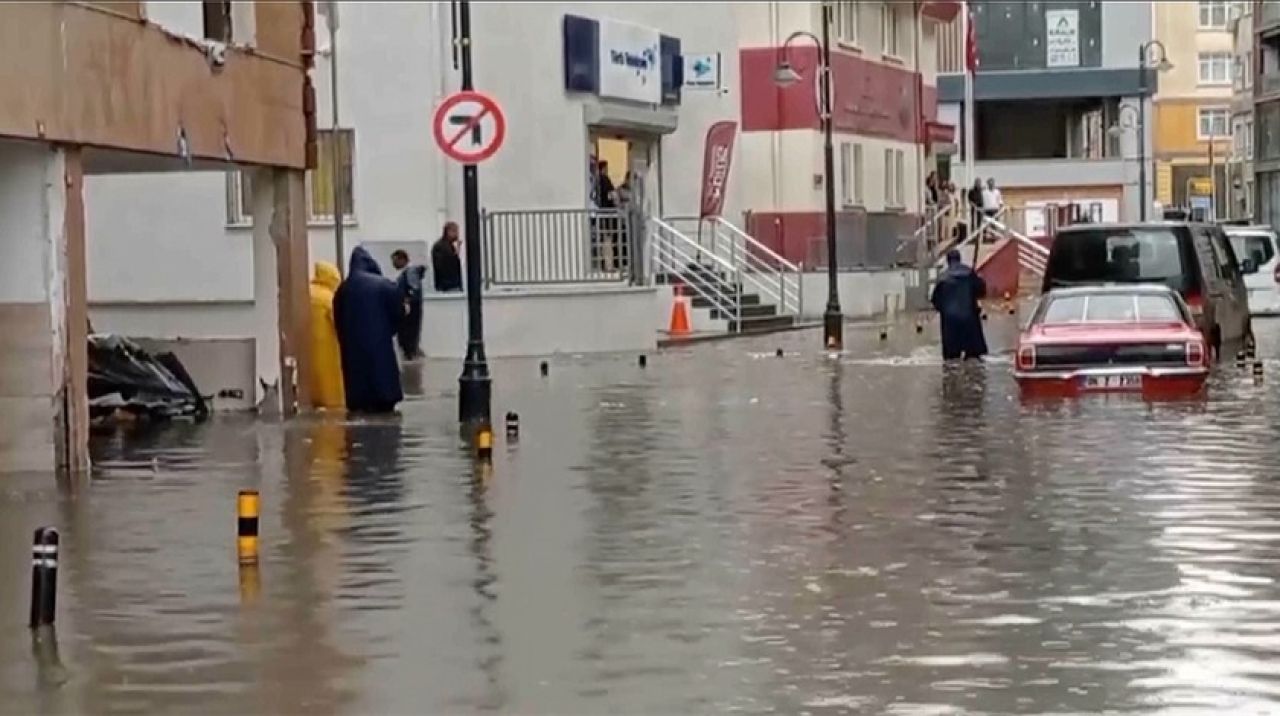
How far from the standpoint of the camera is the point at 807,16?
51219 mm

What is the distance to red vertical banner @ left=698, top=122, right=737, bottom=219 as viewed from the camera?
46.2 meters

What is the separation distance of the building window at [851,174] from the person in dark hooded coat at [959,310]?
20.4m

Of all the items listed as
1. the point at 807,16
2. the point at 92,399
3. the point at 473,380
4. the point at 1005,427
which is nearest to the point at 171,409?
the point at 92,399

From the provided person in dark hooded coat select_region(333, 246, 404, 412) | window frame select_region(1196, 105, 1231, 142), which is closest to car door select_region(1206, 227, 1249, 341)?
person in dark hooded coat select_region(333, 246, 404, 412)

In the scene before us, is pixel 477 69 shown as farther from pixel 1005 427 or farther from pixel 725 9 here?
pixel 1005 427

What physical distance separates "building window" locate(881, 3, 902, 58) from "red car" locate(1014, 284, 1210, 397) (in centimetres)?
3445

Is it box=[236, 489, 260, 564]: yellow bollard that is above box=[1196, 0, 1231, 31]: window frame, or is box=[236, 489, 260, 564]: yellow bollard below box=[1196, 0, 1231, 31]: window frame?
below

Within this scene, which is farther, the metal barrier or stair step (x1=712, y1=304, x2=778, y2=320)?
stair step (x1=712, y1=304, x2=778, y2=320)

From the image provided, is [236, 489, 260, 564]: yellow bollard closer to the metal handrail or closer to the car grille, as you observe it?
the car grille

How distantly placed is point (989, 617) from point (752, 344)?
93.6 ft

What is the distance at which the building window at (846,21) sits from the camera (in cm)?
5322

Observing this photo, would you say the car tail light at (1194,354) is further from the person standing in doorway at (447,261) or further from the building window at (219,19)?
the person standing in doorway at (447,261)

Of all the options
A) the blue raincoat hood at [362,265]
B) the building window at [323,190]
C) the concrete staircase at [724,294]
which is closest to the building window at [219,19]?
the blue raincoat hood at [362,265]

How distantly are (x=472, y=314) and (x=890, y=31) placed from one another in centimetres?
3757
